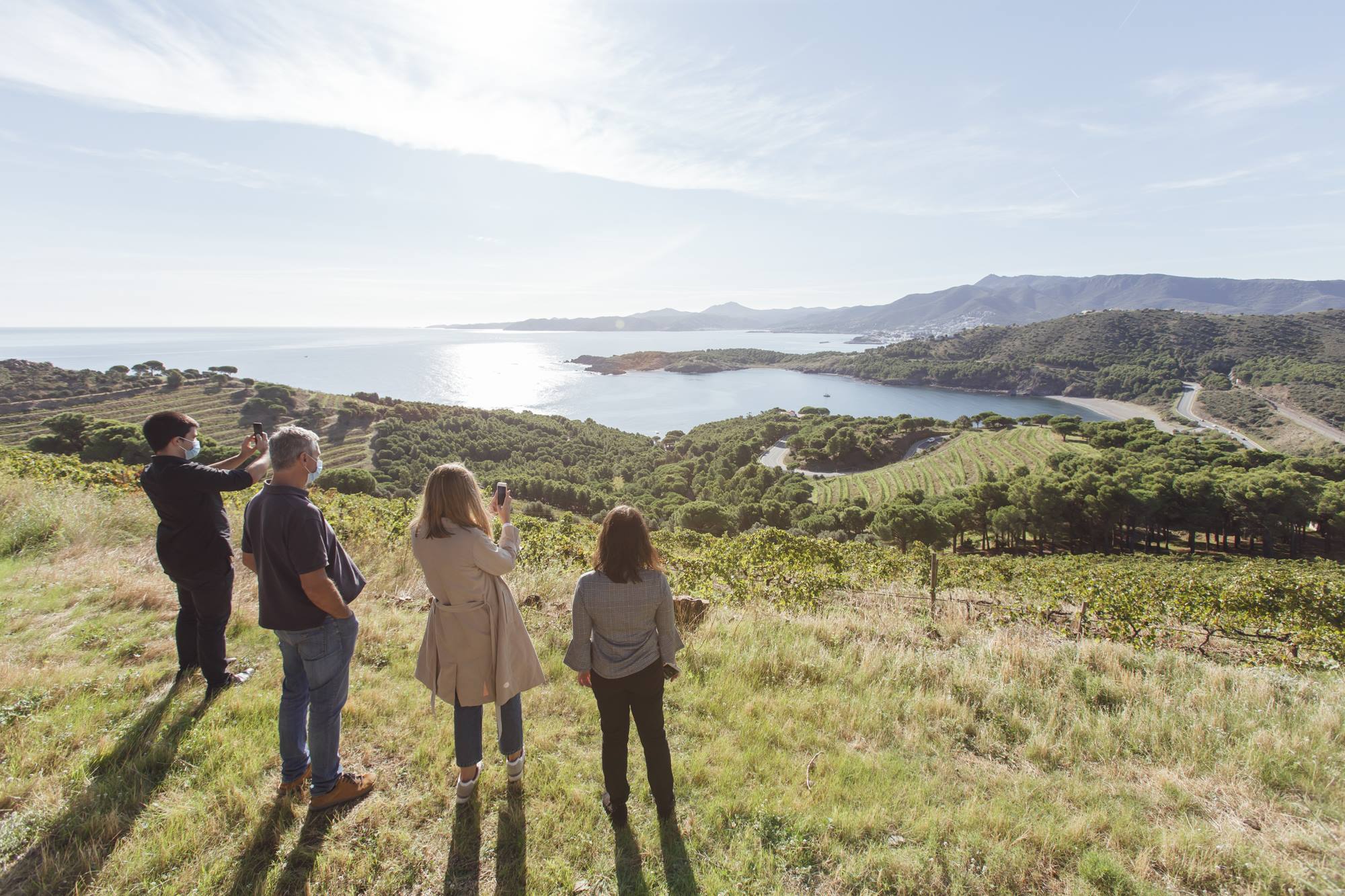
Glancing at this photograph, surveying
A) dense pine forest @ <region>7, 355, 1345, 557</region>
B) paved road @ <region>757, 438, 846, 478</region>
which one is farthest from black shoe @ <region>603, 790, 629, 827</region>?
paved road @ <region>757, 438, 846, 478</region>

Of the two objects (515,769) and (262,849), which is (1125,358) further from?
(262,849)

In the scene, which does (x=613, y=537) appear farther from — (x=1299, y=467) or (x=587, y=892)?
(x=1299, y=467)

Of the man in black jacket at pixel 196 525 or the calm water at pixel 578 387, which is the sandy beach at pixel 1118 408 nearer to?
the calm water at pixel 578 387

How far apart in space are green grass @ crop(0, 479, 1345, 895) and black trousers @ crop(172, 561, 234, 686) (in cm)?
20

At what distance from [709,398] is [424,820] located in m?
115

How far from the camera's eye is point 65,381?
47.8 meters

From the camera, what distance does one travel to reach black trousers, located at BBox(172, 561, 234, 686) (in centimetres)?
310

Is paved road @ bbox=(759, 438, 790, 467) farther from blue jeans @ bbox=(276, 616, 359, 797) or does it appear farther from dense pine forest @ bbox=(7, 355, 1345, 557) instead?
blue jeans @ bbox=(276, 616, 359, 797)

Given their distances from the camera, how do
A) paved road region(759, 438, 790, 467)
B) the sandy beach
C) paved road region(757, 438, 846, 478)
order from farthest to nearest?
the sandy beach, paved road region(759, 438, 790, 467), paved road region(757, 438, 846, 478)

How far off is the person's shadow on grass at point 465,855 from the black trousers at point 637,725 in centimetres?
63

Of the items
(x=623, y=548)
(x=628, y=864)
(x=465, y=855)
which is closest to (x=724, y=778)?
(x=628, y=864)

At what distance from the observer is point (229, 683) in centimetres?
339

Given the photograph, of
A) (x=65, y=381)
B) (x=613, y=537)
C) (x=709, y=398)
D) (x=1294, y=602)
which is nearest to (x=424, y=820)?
(x=613, y=537)

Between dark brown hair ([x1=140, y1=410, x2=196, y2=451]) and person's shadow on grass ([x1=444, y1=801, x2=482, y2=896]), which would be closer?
person's shadow on grass ([x1=444, y1=801, x2=482, y2=896])
